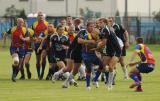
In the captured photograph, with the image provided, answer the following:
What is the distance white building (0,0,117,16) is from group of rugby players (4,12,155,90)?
48.4 m

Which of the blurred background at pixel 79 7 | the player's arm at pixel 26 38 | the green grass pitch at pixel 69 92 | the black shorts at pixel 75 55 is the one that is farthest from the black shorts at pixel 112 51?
the blurred background at pixel 79 7

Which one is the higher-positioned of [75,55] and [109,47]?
[109,47]

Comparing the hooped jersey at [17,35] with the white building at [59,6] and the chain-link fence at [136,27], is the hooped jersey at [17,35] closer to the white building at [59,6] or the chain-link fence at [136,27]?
the chain-link fence at [136,27]

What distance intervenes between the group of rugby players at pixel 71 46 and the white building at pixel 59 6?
48361 mm

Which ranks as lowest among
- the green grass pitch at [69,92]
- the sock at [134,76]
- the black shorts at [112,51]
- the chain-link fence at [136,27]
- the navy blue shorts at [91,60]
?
the chain-link fence at [136,27]

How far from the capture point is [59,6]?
7906 centimetres

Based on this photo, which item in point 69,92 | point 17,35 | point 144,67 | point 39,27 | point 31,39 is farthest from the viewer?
point 39,27

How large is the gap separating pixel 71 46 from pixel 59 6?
56.0m

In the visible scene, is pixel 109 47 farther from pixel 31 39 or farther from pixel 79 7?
pixel 79 7

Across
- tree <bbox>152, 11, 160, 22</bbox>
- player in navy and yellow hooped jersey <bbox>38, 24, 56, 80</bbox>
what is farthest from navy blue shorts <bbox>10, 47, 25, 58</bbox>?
tree <bbox>152, 11, 160, 22</bbox>

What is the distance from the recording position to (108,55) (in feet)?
75.7

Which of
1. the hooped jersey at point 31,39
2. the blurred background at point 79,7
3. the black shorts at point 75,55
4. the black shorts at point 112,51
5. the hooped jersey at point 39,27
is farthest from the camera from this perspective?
the blurred background at point 79,7

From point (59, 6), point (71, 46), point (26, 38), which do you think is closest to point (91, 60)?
point (71, 46)

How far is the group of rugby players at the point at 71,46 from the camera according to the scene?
2281 cm
